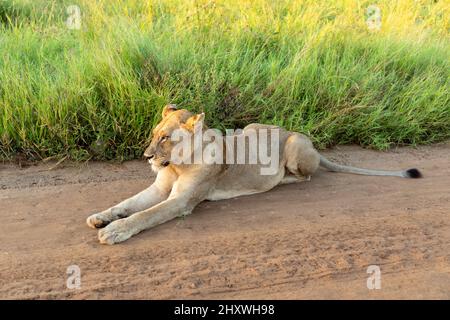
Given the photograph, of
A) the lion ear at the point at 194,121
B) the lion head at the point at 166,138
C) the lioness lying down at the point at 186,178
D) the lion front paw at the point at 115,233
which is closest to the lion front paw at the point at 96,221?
the lioness lying down at the point at 186,178

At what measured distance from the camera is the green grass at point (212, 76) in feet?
17.0

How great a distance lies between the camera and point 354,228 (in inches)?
160

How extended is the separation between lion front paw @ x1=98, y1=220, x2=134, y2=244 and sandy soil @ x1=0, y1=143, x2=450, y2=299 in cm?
6

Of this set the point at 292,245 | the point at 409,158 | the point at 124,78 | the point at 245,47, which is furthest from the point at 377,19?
the point at 292,245

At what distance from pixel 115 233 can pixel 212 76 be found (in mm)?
2370

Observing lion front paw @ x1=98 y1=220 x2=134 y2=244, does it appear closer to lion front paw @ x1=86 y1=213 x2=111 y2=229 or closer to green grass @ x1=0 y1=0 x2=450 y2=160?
lion front paw @ x1=86 y1=213 x2=111 y2=229

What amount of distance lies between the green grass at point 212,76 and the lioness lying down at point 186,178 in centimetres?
75

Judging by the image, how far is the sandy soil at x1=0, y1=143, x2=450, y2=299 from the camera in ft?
10.7

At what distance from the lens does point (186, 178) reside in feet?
14.2

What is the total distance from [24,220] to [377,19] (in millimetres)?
5778

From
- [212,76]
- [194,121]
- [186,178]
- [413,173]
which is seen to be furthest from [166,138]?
[413,173]

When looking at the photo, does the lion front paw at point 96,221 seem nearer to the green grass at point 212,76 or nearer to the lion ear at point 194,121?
the lion ear at point 194,121

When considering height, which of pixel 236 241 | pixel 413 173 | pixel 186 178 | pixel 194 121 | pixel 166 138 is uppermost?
pixel 194 121

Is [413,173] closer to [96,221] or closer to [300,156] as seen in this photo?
[300,156]
